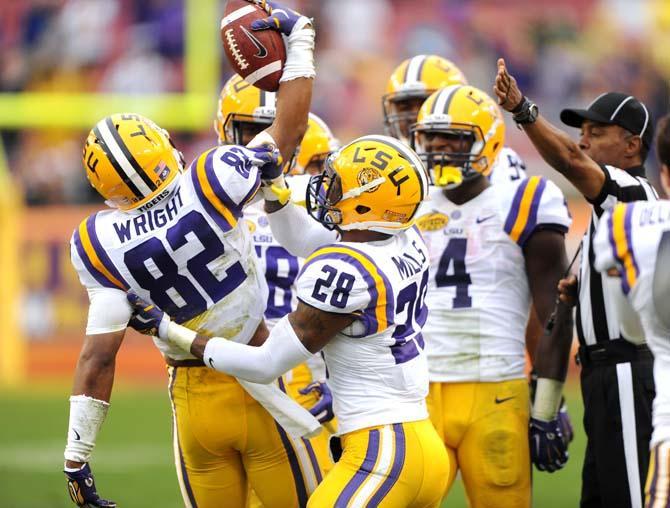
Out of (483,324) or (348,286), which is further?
(483,324)

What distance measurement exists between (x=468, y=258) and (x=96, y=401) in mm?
1584

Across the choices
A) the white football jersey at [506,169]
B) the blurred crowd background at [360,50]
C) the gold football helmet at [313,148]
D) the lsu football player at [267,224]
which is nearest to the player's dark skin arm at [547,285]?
the white football jersey at [506,169]

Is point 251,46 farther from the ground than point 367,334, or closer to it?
farther from the ground

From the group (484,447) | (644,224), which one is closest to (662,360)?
(644,224)

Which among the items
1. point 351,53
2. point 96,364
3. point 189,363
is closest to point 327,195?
point 189,363

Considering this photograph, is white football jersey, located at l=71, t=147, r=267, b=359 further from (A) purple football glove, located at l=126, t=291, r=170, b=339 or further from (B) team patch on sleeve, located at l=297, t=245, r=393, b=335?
(B) team patch on sleeve, located at l=297, t=245, r=393, b=335

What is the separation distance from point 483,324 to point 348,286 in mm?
1287

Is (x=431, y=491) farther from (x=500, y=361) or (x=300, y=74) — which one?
(x=300, y=74)

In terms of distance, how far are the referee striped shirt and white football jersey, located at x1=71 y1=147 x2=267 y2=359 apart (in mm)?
1171

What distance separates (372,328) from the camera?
3.54 metres

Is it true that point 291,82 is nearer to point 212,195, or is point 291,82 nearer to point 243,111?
point 212,195

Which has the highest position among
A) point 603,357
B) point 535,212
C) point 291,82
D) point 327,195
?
point 291,82

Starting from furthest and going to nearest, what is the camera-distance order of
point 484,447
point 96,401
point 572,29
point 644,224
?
point 572,29 → point 484,447 → point 96,401 → point 644,224

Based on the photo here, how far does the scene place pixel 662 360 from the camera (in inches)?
122
